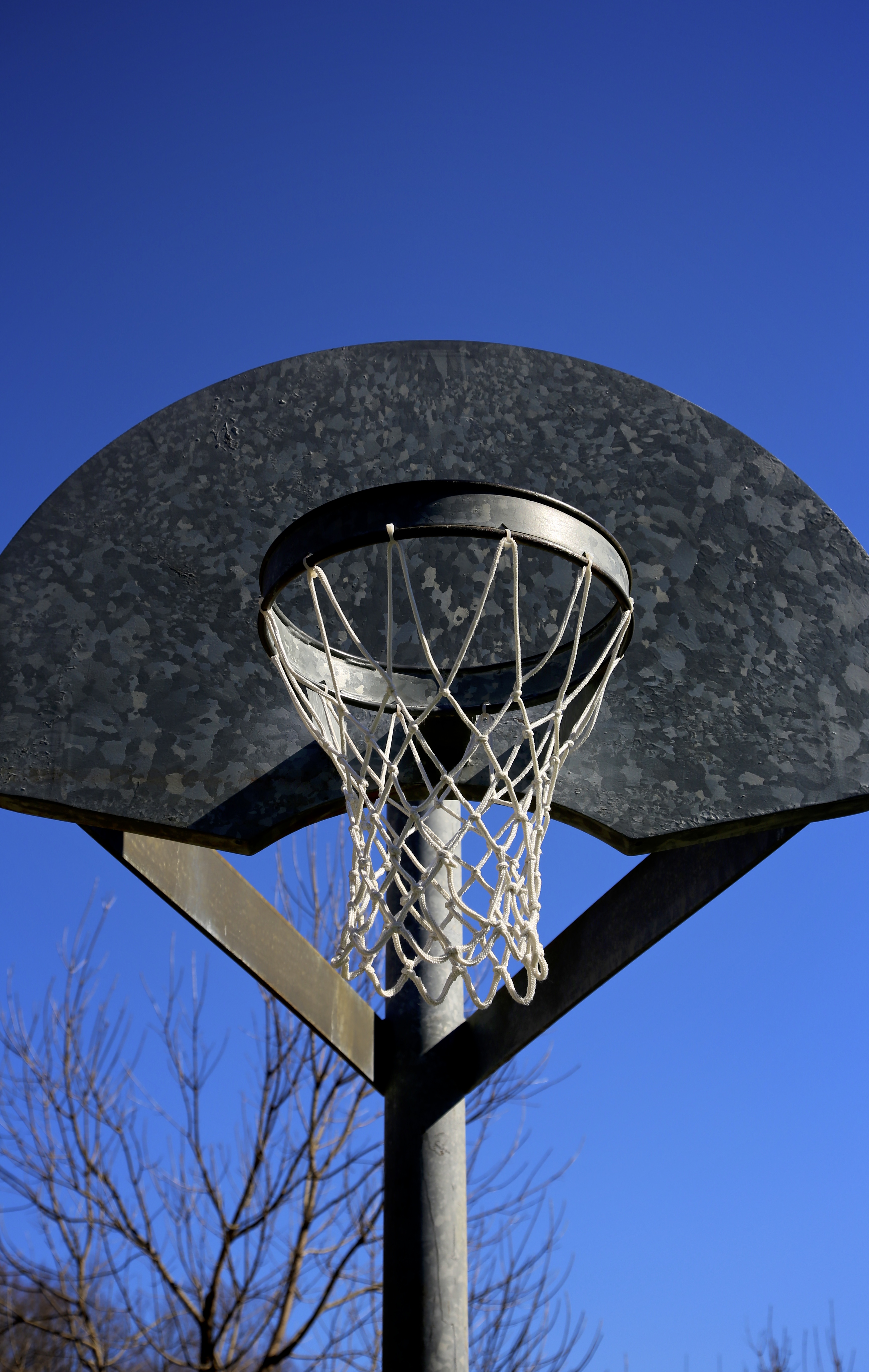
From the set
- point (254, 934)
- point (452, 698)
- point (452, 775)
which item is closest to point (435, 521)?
point (452, 698)

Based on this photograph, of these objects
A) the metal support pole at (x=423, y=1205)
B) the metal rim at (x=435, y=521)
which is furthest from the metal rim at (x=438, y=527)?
the metal support pole at (x=423, y=1205)

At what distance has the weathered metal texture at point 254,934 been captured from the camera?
3252 millimetres

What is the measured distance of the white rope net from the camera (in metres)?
2.57

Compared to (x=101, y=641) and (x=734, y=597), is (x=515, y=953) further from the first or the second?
(x=101, y=641)

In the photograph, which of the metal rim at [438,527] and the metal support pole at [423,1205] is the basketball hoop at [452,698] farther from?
the metal support pole at [423,1205]

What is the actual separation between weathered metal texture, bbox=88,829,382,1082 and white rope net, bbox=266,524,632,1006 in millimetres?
549

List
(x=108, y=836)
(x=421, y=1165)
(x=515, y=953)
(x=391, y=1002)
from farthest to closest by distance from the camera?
1. (x=391, y=1002)
2. (x=421, y=1165)
3. (x=108, y=836)
4. (x=515, y=953)

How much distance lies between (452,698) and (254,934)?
136 cm

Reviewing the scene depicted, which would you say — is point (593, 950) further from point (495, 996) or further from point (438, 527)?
point (438, 527)

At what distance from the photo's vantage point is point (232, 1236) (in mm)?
7000

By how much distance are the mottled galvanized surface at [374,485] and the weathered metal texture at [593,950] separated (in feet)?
1.01

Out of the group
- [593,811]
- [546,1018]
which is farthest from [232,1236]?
[593,811]

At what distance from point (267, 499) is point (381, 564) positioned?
1.32 feet

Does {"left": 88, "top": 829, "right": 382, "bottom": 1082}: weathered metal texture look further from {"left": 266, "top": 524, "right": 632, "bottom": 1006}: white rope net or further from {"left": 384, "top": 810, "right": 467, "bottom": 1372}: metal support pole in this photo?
{"left": 266, "top": 524, "right": 632, "bottom": 1006}: white rope net
